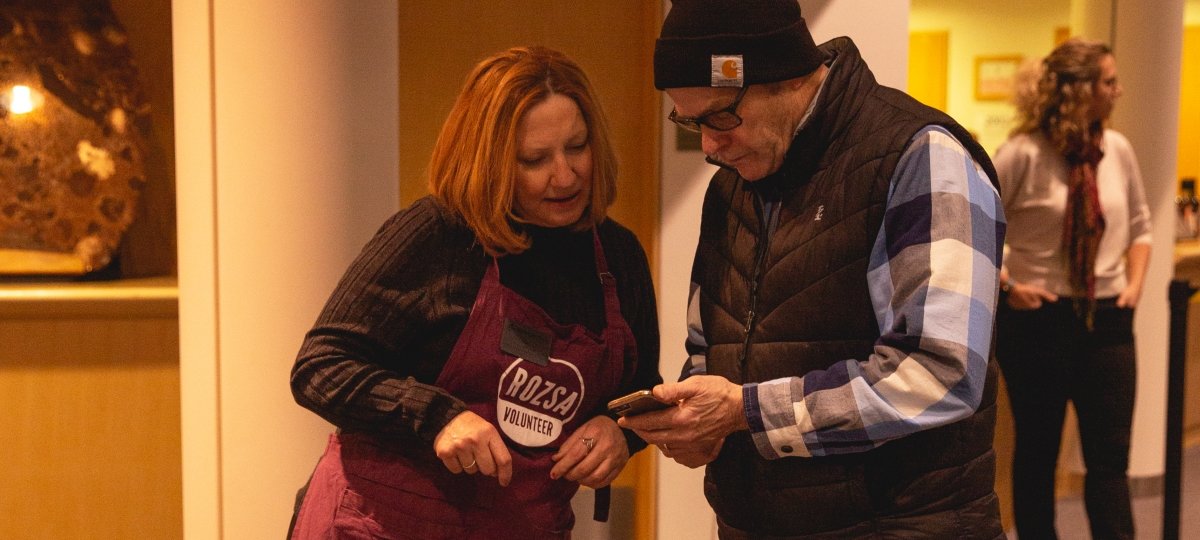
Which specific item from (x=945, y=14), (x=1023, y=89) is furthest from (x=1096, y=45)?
(x=945, y=14)

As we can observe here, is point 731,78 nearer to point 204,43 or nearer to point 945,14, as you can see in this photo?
point 204,43

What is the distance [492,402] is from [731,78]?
0.60 meters

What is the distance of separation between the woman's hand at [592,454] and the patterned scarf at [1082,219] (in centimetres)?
221

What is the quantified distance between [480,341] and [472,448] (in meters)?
0.17

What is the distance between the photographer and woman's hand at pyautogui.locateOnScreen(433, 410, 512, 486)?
1619mm

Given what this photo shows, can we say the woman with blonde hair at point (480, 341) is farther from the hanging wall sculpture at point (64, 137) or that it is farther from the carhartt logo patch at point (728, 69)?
the hanging wall sculpture at point (64, 137)

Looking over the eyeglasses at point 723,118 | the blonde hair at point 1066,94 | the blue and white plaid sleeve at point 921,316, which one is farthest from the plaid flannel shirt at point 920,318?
the blonde hair at point 1066,94

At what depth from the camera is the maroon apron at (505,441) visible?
1711mm

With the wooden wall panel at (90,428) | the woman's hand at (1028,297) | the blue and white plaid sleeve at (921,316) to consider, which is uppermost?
the blue and white plaid sleeve at (921,316)

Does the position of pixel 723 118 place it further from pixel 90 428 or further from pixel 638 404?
pixel 90 428

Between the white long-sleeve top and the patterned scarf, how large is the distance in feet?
0.07

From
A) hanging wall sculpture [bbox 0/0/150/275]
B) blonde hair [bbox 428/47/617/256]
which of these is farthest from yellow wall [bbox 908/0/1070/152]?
blonde hair [bbox 428/47/617/256]

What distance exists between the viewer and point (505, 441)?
68.3 inches

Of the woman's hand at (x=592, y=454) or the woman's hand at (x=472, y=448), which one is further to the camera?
the woman's hand at (x=592, y=454)
